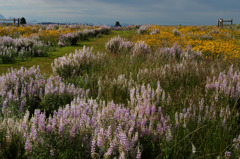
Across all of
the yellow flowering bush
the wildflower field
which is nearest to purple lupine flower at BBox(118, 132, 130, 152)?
the wildflower field

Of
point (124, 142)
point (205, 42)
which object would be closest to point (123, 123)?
point (124, 142)

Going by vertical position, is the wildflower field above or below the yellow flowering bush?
below

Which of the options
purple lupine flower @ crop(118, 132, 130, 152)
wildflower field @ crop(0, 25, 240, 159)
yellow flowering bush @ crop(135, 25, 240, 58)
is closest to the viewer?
purple lupine flower @ crop(118, 132, 130, 152)

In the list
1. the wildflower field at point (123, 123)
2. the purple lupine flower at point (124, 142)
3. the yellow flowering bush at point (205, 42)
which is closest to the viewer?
the purple lupine flower at point (124, 142)

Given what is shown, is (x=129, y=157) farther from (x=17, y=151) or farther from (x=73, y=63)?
(x=73, y=63)

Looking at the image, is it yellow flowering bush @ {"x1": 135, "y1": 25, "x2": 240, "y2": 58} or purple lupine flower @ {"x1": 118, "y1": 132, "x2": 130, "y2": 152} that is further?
yellow flowering bush @ {"x1": 135, "y1": 25, "x2": 240, "y2": 58}

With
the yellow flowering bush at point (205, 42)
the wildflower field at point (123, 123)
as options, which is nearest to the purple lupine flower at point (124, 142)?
the wildflower field at point (123, 123)

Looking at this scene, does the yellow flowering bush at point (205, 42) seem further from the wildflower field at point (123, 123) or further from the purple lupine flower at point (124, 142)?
the purple lupine flower at point (124, 142)

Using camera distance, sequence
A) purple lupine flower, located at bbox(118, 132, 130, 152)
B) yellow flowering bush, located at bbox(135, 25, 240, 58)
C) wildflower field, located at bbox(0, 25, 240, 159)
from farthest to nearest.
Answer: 1. yellow flowering bush, located at bbox(135, 25, 240, 58)
2. wildflower field, located at bbox(0, 25, 240, 159)
3. purple lupine flower, located at bbox(118, 132, 130, 152)

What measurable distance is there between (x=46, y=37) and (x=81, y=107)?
514 inches

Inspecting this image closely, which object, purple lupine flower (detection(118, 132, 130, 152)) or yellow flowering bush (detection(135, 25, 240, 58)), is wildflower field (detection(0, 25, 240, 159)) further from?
yellow flowering bush (detection(135, 25, 240, 58))

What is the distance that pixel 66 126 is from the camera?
7.88 ft

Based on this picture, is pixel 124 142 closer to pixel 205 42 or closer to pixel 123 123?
pixel 123 123

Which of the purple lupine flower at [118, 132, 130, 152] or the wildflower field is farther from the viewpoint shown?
the wildflower field
